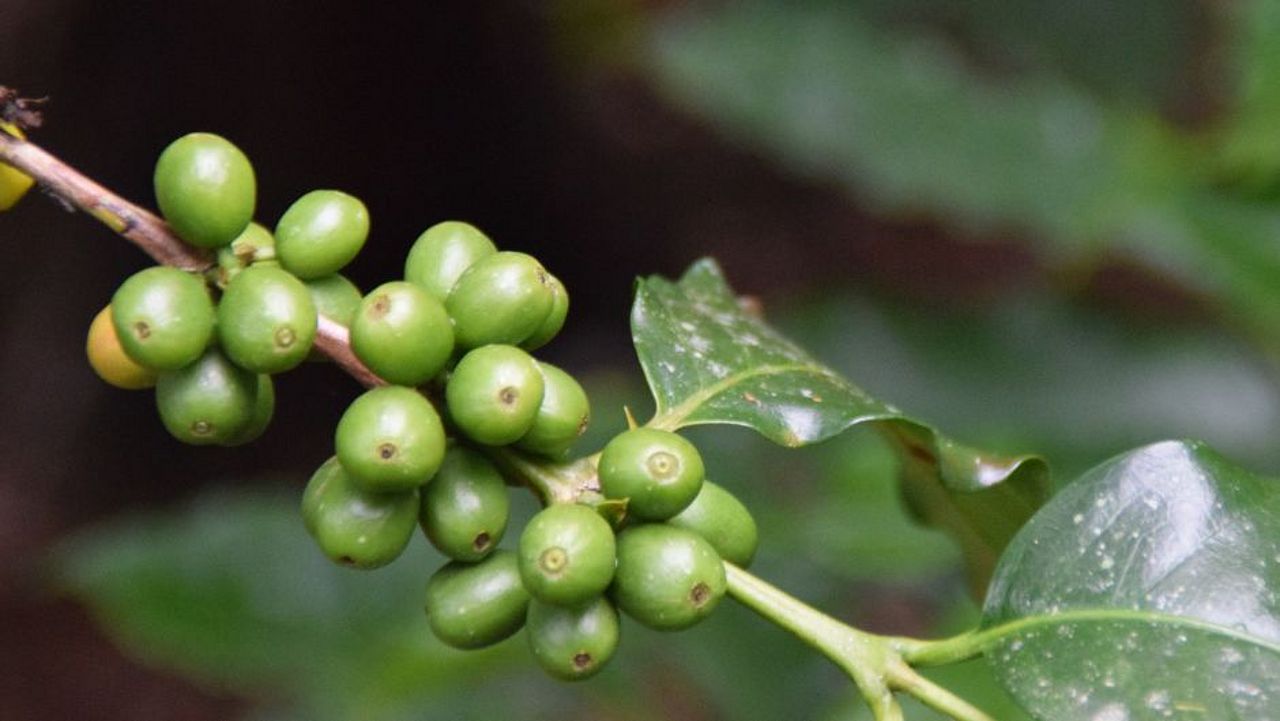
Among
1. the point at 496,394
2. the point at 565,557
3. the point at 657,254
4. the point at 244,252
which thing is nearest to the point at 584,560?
the point at 565,557

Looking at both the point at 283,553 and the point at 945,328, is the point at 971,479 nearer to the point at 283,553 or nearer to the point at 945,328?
the point at 283,553

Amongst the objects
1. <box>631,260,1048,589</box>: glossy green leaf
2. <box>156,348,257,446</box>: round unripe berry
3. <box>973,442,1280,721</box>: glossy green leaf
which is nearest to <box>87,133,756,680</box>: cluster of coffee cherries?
<box>156,348,257,446</box>: round unripe berry

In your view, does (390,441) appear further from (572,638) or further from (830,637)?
(830,637)

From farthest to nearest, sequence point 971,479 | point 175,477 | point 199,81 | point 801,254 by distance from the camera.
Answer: point 801,254
point 175,477
point 199,81
point 971,479

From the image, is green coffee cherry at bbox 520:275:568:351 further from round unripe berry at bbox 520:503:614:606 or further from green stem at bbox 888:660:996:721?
green stem at bbox 888:660:996:721

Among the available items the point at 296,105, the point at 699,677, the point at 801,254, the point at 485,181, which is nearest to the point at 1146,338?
the point at 801,254

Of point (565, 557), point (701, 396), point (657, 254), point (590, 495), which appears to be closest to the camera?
point (565, 557)
